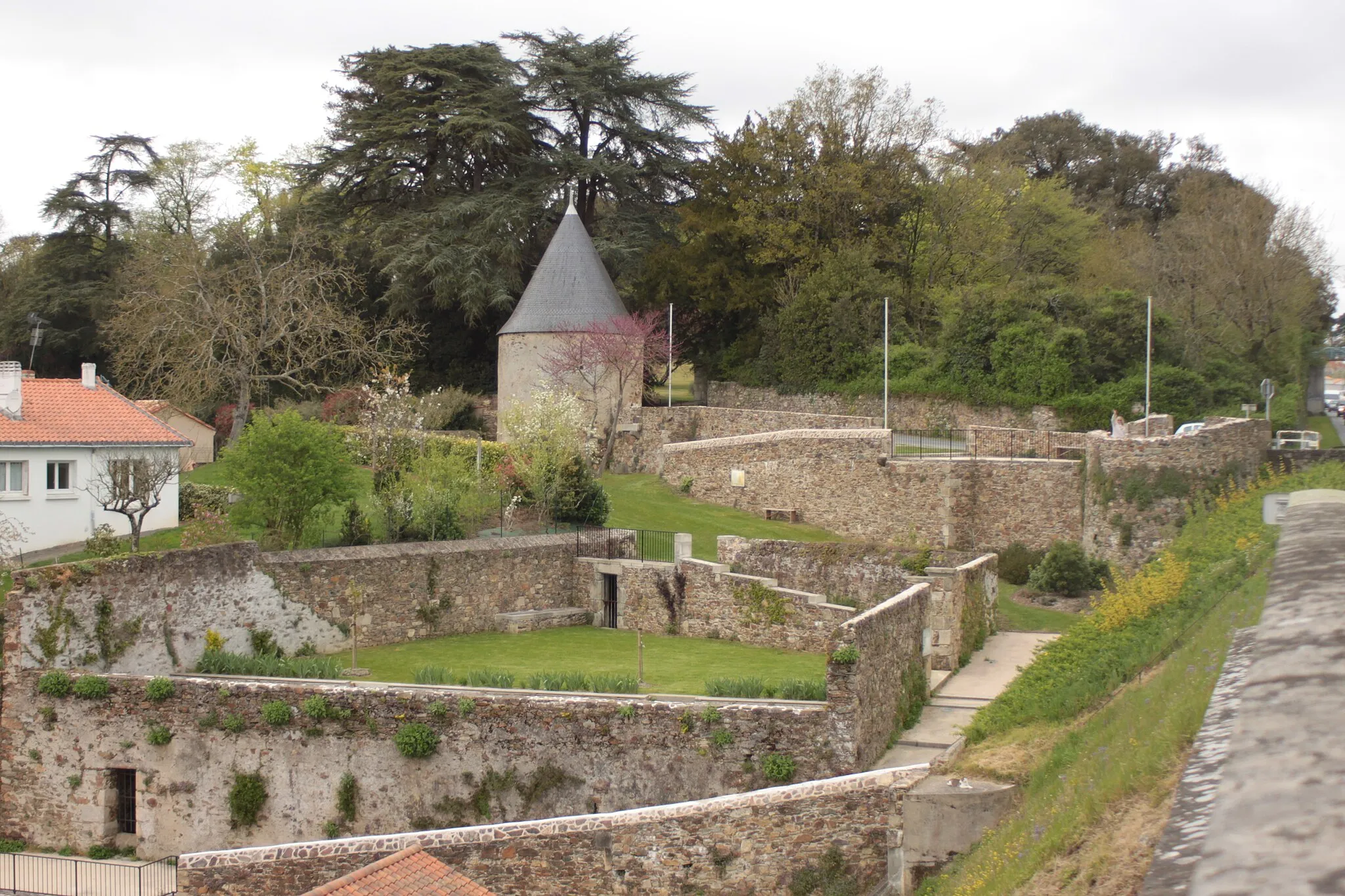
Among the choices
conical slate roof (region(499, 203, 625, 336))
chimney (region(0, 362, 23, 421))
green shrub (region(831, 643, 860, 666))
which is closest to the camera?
green shrub (region(831, 643, 860, 666))

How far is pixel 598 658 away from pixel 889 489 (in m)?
11.2

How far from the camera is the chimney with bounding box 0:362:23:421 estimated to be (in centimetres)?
2625

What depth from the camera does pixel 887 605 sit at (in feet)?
63.2

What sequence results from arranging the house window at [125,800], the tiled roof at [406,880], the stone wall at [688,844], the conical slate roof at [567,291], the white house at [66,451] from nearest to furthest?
the tiled roof at [406,880], the stone wall at [688,844], the house window at [125,800], the white house at [66,451], the conical slate roof at [567,291]

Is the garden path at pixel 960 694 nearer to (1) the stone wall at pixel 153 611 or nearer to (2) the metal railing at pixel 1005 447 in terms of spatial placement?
(2) the metal railing at pixel 1005 447

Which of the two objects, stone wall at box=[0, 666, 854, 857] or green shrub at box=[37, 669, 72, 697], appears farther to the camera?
green shrub at box=[37, 669, 72, 697]

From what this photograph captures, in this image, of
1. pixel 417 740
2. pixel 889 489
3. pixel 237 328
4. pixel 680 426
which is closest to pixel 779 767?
pixel 417 740

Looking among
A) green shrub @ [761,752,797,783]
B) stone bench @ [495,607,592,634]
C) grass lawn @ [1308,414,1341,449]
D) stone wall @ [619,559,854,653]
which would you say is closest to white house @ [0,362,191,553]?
stone bench @ [495,607,592,634]

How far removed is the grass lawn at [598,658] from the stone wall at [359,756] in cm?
172

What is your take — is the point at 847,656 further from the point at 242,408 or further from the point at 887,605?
the point at 242,408

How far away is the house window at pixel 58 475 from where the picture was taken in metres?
25.8

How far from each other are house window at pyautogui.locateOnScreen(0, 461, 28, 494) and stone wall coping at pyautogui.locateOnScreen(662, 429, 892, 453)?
15.9 meters

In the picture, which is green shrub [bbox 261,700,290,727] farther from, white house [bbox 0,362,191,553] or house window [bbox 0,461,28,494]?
house window [bbox 0,461,28,494]

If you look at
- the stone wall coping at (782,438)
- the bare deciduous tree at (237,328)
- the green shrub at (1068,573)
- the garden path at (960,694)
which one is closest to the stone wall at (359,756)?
the garden path at (960,694)
